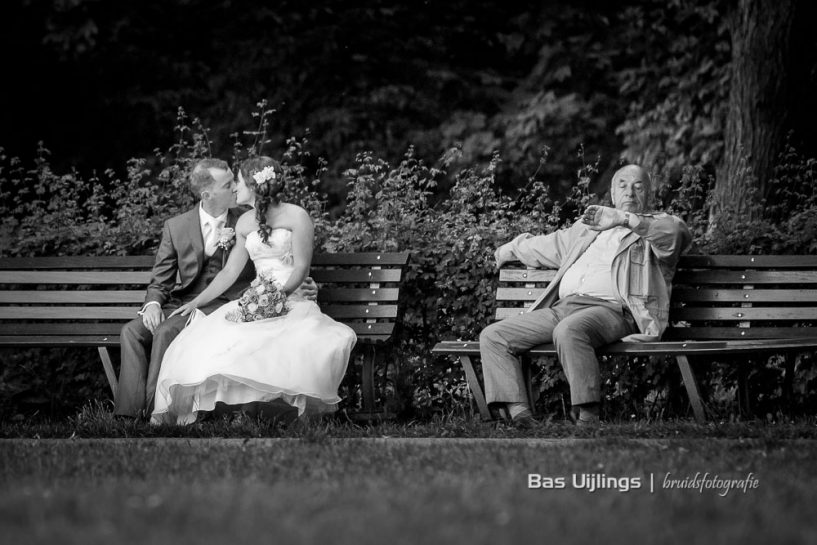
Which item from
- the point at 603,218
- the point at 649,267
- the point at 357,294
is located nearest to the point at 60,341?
the point at 357,294

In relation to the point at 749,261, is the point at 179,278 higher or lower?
lower

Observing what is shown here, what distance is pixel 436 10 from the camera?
17484 mm

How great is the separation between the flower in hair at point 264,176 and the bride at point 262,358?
0.38 metres

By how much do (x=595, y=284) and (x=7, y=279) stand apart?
416 centimetres

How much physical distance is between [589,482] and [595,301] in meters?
2.96

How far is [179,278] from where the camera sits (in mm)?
8242

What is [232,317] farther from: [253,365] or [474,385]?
[474,385]

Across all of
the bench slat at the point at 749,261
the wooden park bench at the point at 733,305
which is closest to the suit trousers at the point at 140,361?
the wooden park bench at the point at 733,305

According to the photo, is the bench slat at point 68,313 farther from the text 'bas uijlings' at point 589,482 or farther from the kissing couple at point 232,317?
the text 'bas uijlings' at point 589,482

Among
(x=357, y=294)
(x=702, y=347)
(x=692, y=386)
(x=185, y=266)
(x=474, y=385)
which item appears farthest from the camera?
(x=185, y=266)

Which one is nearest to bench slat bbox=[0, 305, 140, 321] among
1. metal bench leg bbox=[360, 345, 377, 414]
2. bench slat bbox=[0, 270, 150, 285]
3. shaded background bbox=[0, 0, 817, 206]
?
bench slat bbox=[0, 270, 150, 285]

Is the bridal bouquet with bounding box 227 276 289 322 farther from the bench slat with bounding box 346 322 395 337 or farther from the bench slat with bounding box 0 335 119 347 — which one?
the bench slat with bounding box 0 335 119 347

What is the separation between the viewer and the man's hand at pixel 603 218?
712 cm

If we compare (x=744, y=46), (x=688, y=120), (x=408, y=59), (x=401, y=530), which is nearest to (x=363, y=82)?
(x=408, y=59)
